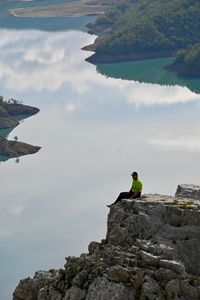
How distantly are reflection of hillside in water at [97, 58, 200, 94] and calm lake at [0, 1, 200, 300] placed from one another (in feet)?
0.37

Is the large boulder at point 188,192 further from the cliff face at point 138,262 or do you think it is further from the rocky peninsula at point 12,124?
the rocky peninsula at point 12,124

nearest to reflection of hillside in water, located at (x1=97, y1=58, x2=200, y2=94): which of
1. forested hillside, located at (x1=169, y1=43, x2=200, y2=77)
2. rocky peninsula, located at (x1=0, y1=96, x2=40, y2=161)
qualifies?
forested hillside, located at (x1=169, y1=43, x2=200, y2=77)

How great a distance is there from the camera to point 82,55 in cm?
10069

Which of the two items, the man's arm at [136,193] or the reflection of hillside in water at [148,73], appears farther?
the reflection of hillside in water at [148,73]

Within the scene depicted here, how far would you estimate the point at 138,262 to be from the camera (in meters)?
10.5

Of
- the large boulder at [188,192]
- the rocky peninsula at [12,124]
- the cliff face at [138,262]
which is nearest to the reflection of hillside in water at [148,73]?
the rocky peninsula at [12,124]

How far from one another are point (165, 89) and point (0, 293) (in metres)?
52.6

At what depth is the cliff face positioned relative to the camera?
1018cm

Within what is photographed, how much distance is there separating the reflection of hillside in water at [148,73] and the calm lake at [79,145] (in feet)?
0.37

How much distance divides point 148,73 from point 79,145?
113 ft

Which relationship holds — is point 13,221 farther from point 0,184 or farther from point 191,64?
point 191,64

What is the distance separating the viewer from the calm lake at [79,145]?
1494 inches

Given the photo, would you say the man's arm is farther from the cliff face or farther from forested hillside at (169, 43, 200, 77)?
forested hillside at (169, 43, 200, 77)

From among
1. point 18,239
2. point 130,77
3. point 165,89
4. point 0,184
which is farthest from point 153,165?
point 130,77
